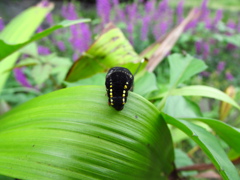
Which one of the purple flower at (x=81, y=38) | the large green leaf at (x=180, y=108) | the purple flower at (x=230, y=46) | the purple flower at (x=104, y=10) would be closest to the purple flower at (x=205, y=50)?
the purple flower at (x=230, y=46)

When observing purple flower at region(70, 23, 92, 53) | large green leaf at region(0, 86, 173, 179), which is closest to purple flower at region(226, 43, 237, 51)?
purple flower at region(70, 23, 92, 53)

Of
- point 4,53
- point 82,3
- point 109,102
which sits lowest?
point 109,102

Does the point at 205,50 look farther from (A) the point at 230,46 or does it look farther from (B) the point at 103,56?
(B) the point at 103,56

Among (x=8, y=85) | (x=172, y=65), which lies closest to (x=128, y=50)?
(x=172, y=65)

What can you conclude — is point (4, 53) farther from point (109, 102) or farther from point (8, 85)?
point (8, 85)

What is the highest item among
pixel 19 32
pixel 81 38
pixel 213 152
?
pixel 81 38

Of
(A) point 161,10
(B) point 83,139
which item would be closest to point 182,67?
(B) point 83,139
